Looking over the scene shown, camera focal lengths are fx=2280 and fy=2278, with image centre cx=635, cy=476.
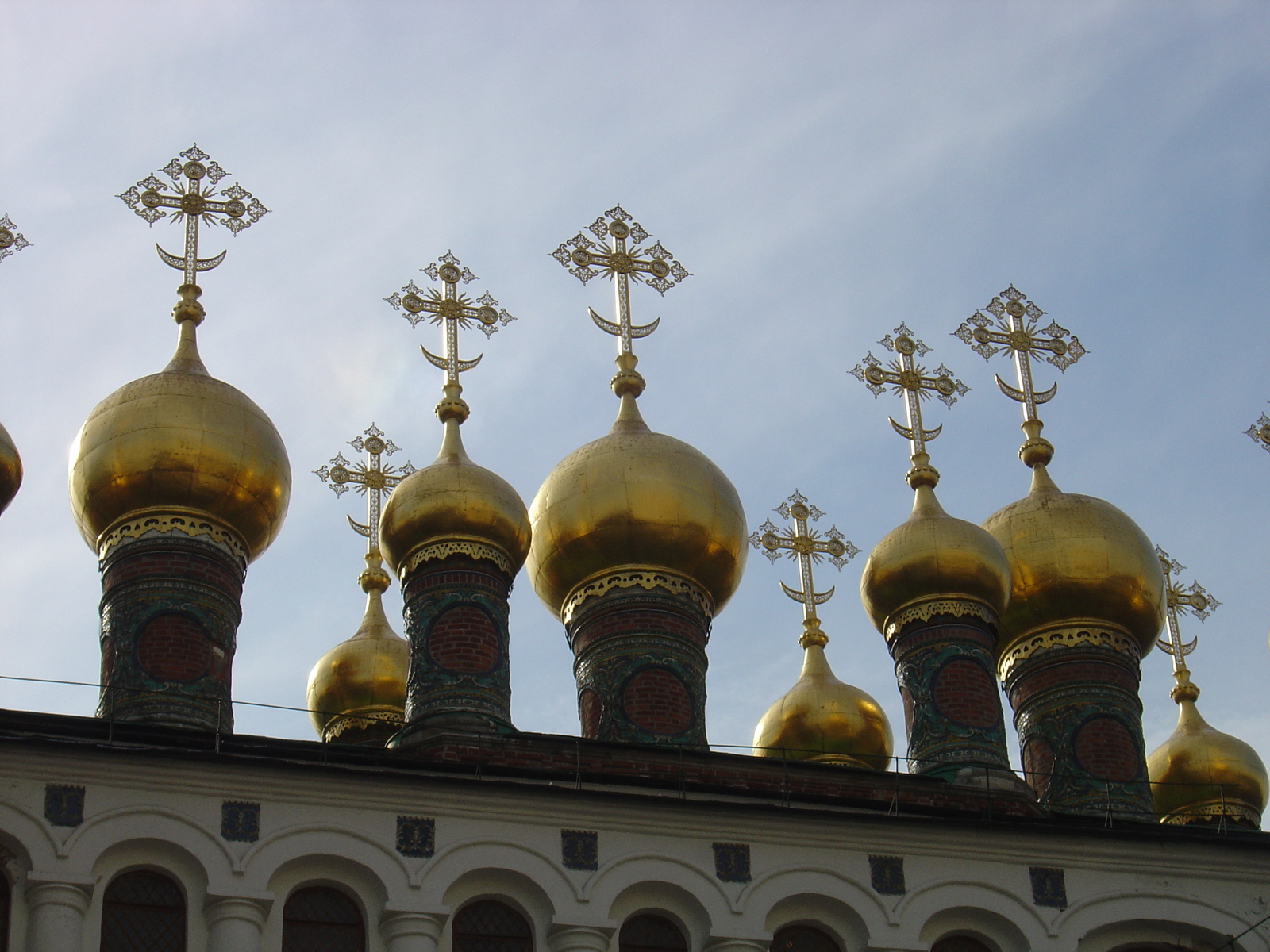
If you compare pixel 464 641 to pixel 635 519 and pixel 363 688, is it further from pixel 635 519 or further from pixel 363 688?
pixel 363 688

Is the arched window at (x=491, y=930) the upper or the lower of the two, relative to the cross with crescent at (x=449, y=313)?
lower

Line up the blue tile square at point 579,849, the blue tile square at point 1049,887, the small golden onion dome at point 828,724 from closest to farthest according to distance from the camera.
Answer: the blue tile square at point 579,849, the blue tile square at point 1049,887, the small golden onion dome at point 828,724

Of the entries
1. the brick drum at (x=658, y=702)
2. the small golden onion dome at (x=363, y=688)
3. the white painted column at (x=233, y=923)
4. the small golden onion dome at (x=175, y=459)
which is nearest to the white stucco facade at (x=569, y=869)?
the white painted column at (x=233, y=923)

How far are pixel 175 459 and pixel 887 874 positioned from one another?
6545 millimetres

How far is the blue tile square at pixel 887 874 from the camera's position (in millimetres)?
15328

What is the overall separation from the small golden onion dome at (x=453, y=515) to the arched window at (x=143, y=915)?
4790 mm

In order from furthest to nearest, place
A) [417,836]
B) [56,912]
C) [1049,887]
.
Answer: [1049,887]
[417,836]
[56,912]

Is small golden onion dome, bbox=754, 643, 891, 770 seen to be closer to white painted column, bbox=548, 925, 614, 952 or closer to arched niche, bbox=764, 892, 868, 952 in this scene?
arched niche, bbox=764, 892, 868, 952

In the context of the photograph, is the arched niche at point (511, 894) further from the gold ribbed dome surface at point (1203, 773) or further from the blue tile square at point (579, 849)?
the gold ribbed dome surface at point (1203, 773)

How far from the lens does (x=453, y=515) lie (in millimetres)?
18234

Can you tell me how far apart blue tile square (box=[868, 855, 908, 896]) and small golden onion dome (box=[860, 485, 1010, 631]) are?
13.4 ft

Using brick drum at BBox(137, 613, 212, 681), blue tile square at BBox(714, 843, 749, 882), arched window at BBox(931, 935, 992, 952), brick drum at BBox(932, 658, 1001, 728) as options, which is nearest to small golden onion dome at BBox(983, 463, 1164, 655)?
brick drum at BBox(932, 658, 1001, 728)

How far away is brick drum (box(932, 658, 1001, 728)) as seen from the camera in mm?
18453

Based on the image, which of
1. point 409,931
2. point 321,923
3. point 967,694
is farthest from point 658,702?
point 321,923
